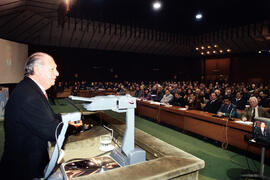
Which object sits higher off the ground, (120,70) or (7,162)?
(120,70)

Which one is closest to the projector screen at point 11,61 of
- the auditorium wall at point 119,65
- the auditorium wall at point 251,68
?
the auditorium wall at point 119,65

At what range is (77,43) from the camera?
14.2m

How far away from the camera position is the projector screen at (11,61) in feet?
23.4

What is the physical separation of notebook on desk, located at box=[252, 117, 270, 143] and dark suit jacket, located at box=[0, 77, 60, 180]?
278 centimetres

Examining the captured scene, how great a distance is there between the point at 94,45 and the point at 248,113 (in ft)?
41.6

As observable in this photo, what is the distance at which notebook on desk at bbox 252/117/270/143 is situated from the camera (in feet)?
8.45

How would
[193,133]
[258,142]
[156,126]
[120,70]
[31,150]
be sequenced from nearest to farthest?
[31,150] < [258,142] < [193,133] < [156,126] < [120,70]

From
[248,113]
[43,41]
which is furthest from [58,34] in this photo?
[248,113]

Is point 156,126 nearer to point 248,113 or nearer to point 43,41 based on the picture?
point 248,113

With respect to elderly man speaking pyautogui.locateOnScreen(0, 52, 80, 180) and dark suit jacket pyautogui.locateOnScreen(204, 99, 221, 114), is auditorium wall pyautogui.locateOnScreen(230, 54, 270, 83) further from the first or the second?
elderly man speaking pyautogui.locateOnScreen(0, 52, 80, 180)

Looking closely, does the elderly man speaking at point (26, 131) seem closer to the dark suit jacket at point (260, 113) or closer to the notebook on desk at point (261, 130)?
the notebook on desk at point (261, 130)

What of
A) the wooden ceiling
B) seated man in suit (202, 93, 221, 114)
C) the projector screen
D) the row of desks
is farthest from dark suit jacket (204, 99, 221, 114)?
the projector screen

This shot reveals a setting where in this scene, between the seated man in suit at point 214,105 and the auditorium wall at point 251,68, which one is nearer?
the seated man in suit at point 214,105

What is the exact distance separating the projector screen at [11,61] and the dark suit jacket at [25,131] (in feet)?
24.3
